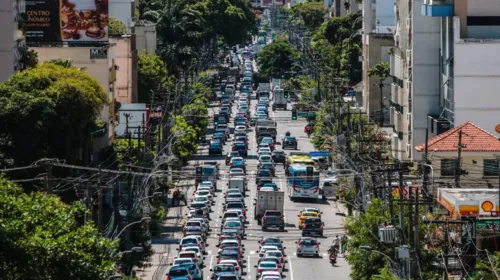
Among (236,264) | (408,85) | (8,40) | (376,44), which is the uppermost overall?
(8,40)

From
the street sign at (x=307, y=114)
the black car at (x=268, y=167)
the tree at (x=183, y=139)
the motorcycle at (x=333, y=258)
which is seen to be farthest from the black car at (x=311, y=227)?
the street sign at (x=307, y=114)

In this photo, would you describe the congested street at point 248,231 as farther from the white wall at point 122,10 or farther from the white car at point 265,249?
the white wall at point 122,10

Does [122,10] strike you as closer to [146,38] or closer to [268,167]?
[146,38]

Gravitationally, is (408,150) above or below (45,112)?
below

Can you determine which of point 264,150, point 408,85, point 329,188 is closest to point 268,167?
point 329,188

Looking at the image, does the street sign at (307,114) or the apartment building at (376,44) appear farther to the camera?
the street sign at (307,114)

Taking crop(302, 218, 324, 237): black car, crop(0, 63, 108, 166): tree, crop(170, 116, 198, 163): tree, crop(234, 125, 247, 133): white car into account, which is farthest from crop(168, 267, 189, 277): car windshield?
crop(234, 125, 247, 133): white car
